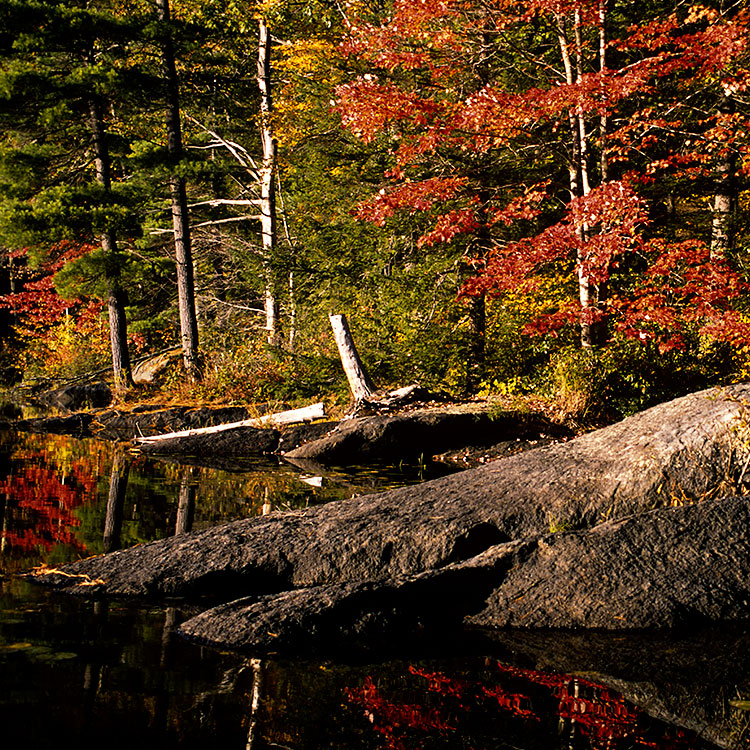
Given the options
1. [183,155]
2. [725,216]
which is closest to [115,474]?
[183,155]

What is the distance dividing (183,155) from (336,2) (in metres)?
5.17

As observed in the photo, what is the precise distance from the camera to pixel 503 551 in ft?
15.2

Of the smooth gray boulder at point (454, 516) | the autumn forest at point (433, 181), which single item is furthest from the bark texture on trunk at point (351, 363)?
the smooth gray boulder at point (454, 516)

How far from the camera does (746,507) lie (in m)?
4.81

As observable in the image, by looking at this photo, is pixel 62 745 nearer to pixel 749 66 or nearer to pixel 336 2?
pixel 749 66

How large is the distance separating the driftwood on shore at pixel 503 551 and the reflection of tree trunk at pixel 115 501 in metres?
0.82

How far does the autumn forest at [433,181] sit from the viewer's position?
10.9m

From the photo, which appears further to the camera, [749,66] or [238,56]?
[238,56]

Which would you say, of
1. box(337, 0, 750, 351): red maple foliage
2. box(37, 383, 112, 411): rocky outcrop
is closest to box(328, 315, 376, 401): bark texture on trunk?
box(337, 0, 750, 351): red maple foliage

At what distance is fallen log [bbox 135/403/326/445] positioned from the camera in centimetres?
1225

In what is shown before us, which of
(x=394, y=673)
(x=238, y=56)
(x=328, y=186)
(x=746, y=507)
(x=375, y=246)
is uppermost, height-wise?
(x=238, y=56)

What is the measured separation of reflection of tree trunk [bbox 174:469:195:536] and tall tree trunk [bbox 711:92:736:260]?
33.1 ft

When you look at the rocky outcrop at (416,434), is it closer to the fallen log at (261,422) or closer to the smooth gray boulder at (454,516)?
the fallen log at (261,422)

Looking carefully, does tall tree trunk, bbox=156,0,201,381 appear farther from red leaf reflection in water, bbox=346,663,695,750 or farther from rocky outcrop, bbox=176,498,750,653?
red leaf reflection in water, bbox=346,663,695,750
